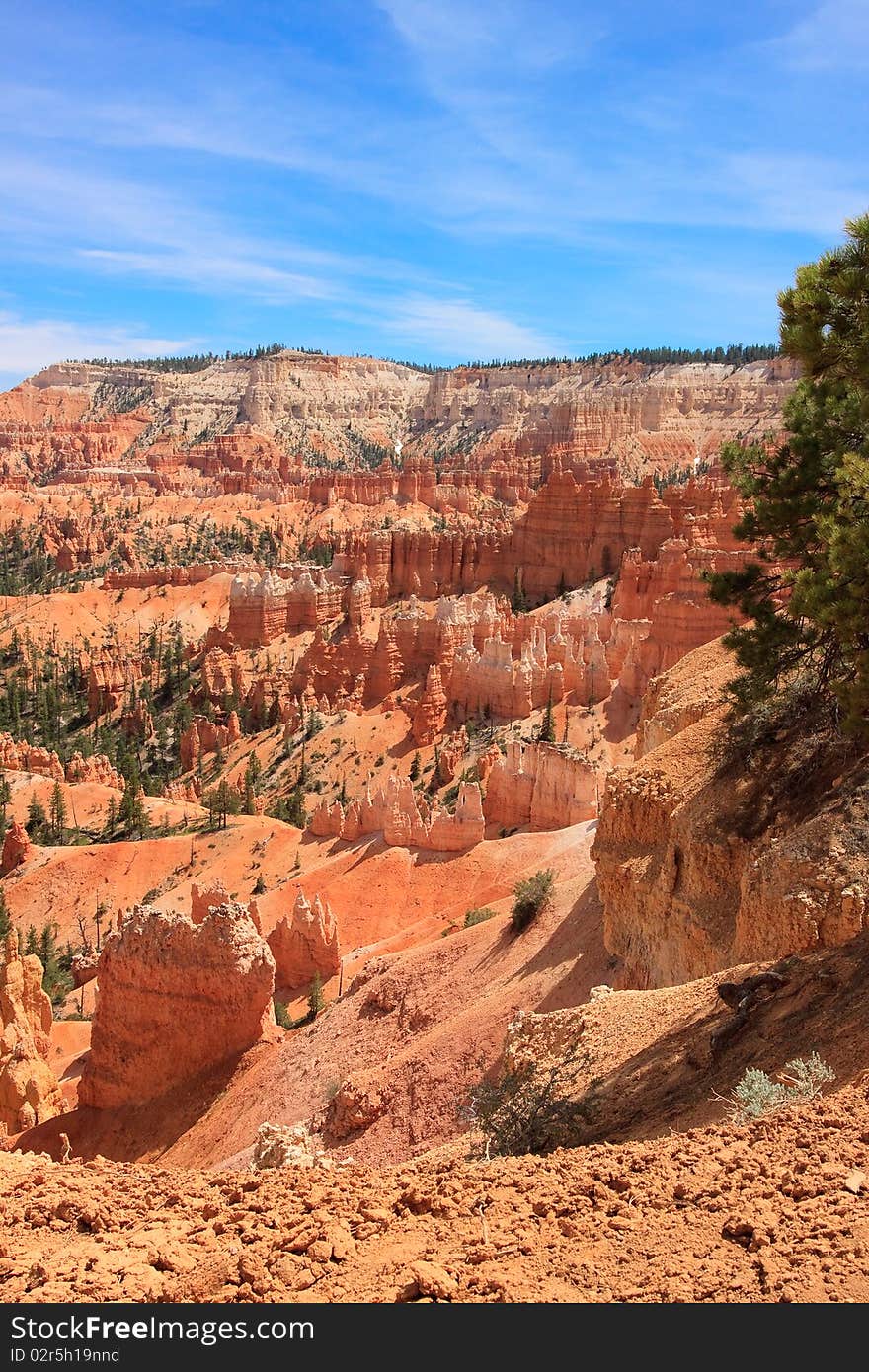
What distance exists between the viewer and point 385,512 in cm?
10094

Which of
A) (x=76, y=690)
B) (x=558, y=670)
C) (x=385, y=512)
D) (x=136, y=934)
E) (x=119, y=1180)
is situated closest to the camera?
(x=119, y=1180)

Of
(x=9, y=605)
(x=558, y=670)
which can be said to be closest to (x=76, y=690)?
(x=9, y=605)

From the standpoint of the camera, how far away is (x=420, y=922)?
80.1 ft

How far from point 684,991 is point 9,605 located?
76380mm

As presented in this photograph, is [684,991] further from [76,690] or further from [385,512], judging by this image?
[385,512]

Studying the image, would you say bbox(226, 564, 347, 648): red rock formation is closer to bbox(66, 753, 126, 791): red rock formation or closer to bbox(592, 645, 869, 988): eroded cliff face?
bbox(66, 753, 126, 791): red rock formation

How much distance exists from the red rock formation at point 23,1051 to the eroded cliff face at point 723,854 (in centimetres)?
1087

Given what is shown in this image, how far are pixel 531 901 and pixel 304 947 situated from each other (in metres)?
6.50

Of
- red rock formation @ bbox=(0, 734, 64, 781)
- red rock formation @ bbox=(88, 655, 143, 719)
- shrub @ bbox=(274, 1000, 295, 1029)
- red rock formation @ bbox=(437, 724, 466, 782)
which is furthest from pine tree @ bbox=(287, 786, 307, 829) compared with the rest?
red rock formation @ bbox=(88, 655, 143, 719)

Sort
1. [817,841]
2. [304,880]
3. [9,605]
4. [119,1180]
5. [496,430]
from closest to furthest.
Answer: [119,1180] → [817,841] → [304,880] → [9,605] → [496,430]

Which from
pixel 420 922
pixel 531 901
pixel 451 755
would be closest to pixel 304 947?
pixel 420 922

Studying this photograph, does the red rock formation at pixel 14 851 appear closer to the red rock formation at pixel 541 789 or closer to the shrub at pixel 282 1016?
the red rock formation at pixel 541 789

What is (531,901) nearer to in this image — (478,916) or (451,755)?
(478,916)

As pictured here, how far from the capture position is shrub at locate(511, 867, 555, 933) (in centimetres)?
1786
